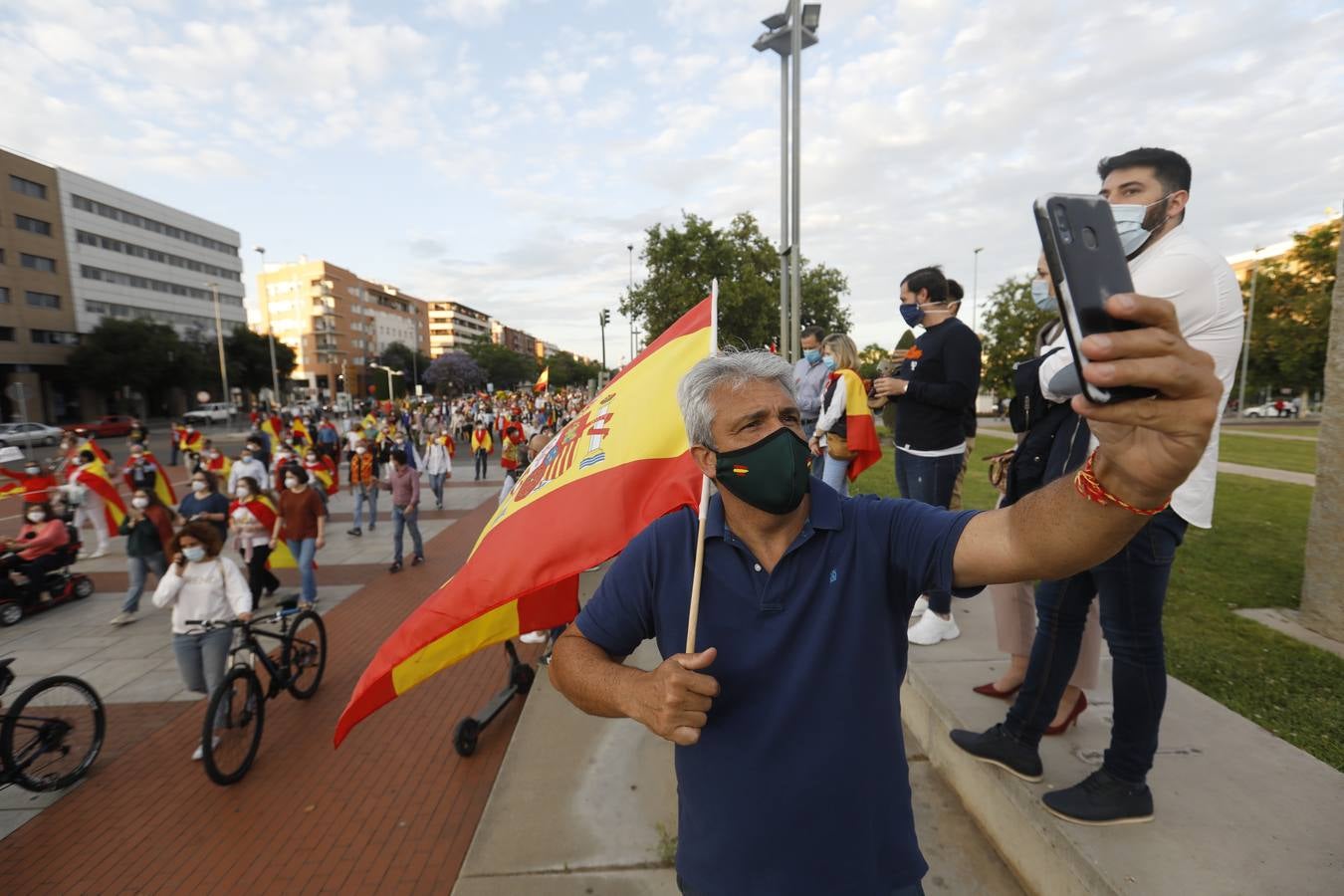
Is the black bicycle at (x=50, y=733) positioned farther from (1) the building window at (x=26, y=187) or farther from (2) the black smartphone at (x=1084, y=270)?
(1) the building window at (x=26, y=187)

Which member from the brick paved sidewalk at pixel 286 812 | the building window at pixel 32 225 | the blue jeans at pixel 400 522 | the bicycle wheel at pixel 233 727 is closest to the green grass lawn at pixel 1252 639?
the brick paved sidewalk at pixel 286 812

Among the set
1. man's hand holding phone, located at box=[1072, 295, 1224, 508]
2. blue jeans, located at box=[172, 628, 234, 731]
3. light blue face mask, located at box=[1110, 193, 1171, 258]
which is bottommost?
blue jeans, located at box=[172, 628, 234, 731]

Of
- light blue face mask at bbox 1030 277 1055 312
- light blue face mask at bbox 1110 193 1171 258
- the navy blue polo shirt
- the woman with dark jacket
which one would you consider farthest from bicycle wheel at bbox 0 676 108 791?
light blue face mask at bbox 1110 193 1171 258

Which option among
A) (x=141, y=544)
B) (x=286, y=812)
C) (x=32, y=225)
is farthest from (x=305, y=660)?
(x=32, y=225)

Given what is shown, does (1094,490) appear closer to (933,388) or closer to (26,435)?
(933,388)

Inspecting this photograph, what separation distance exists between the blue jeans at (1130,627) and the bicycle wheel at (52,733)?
6155 mm

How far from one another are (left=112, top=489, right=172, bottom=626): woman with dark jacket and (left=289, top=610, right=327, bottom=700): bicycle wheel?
332 cm

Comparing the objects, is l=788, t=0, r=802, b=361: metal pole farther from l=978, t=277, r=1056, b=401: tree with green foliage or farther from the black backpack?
l=978, t=277, r=1056, b=401: tree with green foliage

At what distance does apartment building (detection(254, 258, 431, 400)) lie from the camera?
297 feet

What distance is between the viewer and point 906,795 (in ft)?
5.32

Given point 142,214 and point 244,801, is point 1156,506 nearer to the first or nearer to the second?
point 244,801

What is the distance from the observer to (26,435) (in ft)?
96.7

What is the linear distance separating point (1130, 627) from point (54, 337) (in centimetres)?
6840

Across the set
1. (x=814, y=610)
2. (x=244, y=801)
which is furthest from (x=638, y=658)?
(x=814, y=610)
